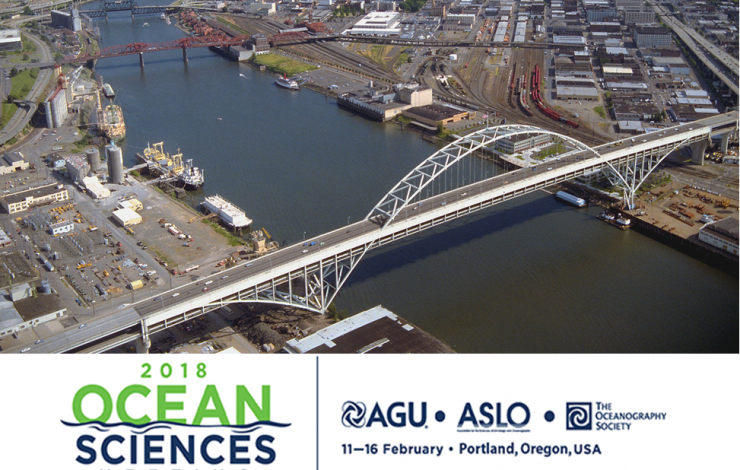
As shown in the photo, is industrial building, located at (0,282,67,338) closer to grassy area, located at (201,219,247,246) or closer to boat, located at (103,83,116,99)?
grassy area, located at (201,219,247,246)

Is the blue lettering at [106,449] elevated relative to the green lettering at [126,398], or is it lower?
lower

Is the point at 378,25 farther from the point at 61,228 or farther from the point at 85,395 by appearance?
the point at 85,395

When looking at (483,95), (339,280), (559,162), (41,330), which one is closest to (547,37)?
(483,95)

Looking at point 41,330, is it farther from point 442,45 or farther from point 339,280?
point 442,45

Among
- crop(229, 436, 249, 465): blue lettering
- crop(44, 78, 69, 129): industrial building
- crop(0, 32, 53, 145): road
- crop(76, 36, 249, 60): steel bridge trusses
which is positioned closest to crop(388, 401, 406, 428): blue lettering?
crop(229, 436, 249, 465): blue lettering

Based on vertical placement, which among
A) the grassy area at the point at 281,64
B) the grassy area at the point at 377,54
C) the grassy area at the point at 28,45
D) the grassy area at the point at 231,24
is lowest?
the grassy area at the point at 281,64

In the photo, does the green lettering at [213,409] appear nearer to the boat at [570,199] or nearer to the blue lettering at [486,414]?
the blue lettering at [486,414]

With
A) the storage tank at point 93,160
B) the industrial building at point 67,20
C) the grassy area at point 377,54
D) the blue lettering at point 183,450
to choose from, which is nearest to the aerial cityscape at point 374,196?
the storage tank at point 93,160
